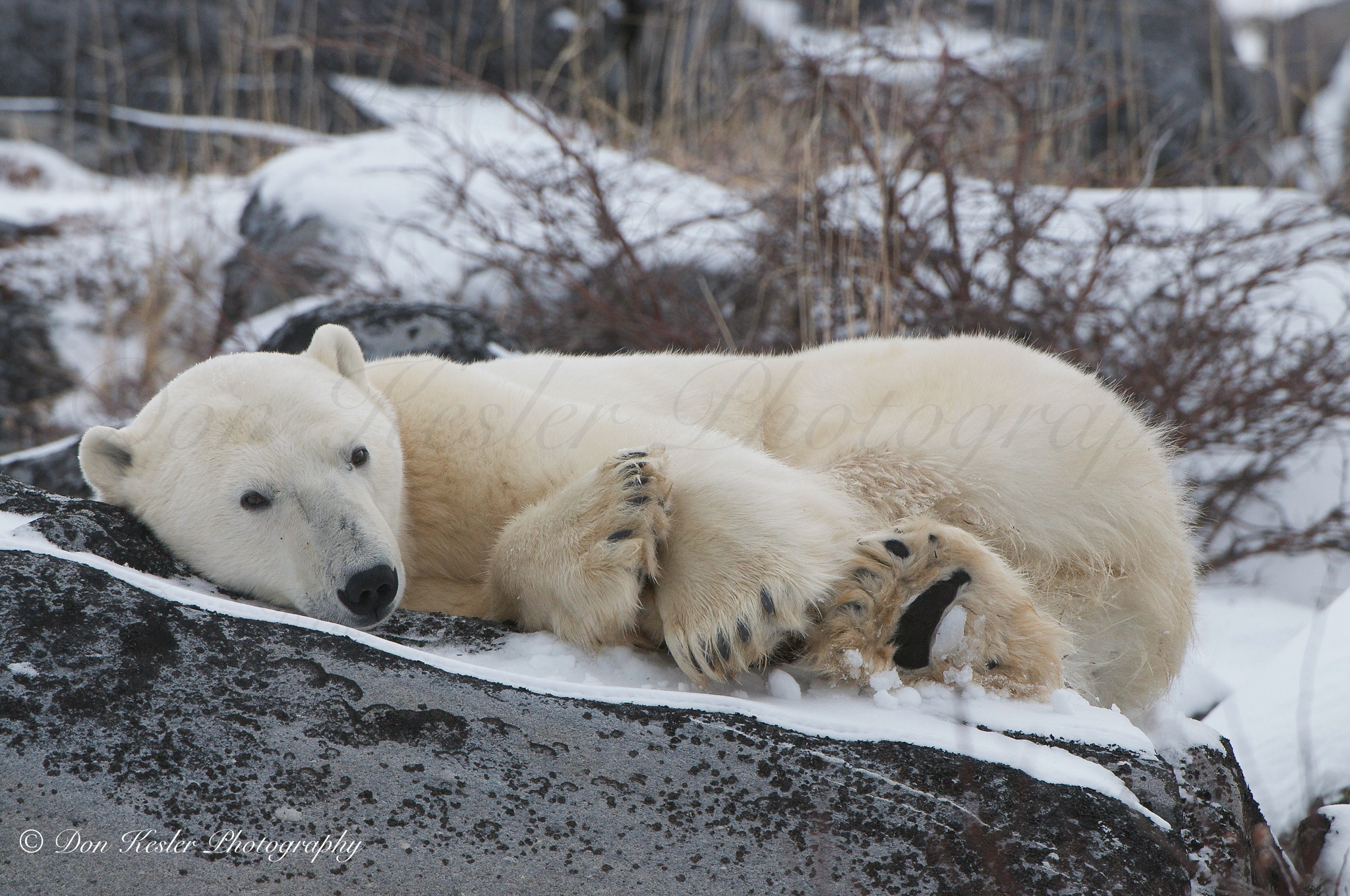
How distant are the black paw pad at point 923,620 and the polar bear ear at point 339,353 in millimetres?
1328

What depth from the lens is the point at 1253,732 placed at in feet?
7.34

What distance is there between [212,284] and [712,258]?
3115 millimetres

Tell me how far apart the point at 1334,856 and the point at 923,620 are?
0.83 meters

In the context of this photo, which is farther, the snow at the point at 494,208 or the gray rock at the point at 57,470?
the snow at the point at 494,208

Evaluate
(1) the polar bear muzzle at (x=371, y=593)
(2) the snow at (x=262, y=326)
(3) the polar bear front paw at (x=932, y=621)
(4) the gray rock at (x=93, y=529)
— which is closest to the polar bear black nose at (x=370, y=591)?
(1) the polar bear muzzle at (x=371, y=593)

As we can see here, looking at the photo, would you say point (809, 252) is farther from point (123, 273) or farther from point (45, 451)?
point (123, 273)

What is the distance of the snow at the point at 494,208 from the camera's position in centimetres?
484

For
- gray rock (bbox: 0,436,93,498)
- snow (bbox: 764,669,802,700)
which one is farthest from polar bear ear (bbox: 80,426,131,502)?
gray rock (bbox: 0,436,93,498)

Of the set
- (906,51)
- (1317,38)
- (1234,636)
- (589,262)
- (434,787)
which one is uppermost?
(1317,38)

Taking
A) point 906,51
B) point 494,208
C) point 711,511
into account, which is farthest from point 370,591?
point 906,51

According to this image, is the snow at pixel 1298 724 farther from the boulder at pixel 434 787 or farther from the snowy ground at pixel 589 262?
the boulder at pixel 434 787

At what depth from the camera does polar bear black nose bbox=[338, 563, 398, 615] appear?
1736 millimetres

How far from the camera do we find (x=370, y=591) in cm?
175

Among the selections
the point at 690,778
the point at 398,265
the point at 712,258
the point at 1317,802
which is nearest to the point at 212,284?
the point at 398,265
